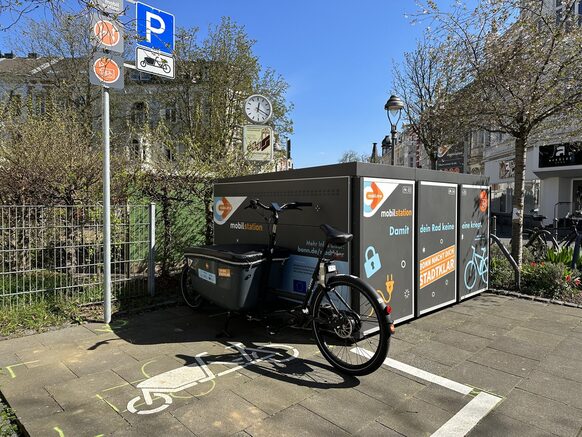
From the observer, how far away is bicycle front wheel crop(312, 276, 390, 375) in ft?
11.7

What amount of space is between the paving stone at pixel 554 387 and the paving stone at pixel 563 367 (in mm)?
96

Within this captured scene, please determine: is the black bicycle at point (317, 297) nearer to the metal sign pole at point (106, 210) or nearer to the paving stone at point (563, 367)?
the metal sign pole at point (106, 210)

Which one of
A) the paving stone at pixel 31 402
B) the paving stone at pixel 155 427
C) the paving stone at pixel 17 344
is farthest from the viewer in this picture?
the paving stone at pixel 17 344

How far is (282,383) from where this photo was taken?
3.44 metres

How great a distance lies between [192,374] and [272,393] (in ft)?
2.58

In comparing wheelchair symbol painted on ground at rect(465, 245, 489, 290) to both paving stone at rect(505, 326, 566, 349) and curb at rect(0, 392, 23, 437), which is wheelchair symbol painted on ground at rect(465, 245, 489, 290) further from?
curb at rect(0, 392, 23, 437)

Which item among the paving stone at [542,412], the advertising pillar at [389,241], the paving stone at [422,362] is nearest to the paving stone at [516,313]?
the advertising pillar at [389,241]

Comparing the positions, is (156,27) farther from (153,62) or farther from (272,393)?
(272,393)

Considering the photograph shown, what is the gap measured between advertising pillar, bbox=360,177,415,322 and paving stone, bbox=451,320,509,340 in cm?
60

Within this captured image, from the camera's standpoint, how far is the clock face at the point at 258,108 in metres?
9.05

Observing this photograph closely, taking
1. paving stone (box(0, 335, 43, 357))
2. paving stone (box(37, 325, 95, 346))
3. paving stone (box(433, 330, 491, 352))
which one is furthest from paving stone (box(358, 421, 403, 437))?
paving stone (box(0, 335, 43, 357))

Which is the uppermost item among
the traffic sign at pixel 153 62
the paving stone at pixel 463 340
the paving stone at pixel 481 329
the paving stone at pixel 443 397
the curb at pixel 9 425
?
the traffic sign at pixel 153 62

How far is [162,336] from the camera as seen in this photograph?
15.1ft

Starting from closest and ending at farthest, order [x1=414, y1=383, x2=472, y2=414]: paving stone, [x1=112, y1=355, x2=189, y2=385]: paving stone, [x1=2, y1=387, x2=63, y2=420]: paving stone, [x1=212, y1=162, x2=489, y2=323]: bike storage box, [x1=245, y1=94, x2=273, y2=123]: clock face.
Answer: [x1=2, y1=387, x2=63, y2=420]: paving stone → [x1=414, y1=383, x2=472, y2=414]: paving stone → [x1=112, y1=355, x2=189, y2=385]: paving stone → [x1=212, y1=162, x2=489, y2=323]: bike storage box → [x1=245, y1=94, x2=273, y2=123]: clock face
